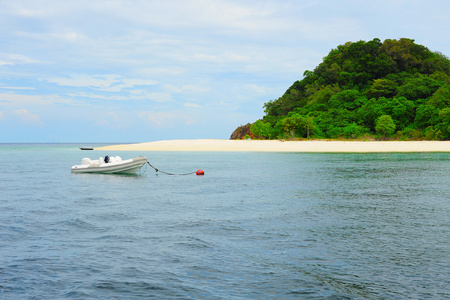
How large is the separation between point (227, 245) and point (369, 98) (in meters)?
129

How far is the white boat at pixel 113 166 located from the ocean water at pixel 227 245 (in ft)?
41.4

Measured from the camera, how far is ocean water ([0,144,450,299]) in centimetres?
858

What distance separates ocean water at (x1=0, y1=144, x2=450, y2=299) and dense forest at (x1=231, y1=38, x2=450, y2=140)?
3447 inches

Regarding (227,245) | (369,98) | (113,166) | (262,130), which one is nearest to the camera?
(227,245)

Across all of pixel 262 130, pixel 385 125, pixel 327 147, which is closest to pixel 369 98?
pixel 385 125

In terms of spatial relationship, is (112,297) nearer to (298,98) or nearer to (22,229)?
(22,229)

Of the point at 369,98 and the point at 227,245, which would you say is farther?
the point at 369,98

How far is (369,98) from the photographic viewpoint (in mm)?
129750

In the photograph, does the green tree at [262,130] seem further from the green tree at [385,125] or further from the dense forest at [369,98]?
the green tree at [385,125]

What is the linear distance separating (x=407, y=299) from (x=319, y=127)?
110 meters

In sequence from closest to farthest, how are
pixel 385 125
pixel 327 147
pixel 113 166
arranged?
1. pixel 113 166
2. pixel 327 147
3. pixel 385 125

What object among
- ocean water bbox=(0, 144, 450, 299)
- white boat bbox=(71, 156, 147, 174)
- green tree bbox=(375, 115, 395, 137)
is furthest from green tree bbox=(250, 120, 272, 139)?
ocean water bbox=(0, 144, 450, 299)

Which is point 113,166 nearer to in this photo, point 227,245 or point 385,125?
point 227,245

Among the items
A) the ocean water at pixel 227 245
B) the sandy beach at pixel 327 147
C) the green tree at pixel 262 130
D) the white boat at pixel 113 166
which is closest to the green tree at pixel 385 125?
the sandy beach at pixel 327 147
